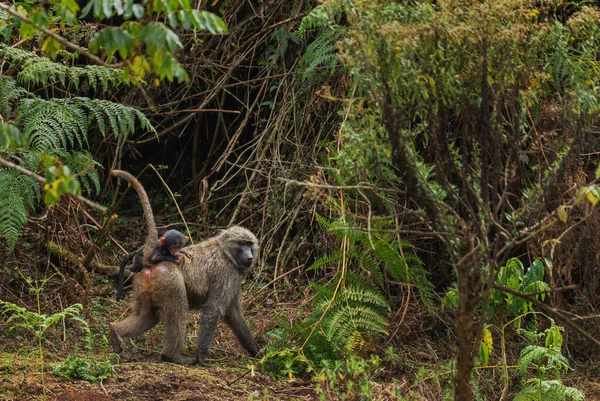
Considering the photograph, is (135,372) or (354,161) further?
(135,372)

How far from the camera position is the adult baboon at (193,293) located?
6871mm

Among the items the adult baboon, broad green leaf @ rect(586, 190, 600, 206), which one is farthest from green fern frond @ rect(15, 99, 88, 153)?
broad green leaf @ rect(586, 190, 600, 206)

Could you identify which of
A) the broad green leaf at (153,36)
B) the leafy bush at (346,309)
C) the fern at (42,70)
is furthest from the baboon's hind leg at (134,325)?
the broad green leaf at (153,36)

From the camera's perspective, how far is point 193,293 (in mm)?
7184

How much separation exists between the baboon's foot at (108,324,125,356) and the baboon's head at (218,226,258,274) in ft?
3.52

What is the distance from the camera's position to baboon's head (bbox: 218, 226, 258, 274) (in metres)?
7.31

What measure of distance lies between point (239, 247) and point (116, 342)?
1.22 meters

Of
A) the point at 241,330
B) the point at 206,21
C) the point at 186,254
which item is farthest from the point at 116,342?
the point at 206,21

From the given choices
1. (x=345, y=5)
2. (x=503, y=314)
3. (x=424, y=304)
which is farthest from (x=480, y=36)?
(x=424, y=304)

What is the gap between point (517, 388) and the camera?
6875mm

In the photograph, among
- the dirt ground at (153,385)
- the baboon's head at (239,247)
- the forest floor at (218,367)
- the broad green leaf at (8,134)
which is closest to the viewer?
the broad green leaf at (8,134)

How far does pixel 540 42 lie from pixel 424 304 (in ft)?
10.8

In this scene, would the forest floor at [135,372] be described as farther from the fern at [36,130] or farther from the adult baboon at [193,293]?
the fern at [36,130]

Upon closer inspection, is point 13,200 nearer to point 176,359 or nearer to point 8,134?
point 176,359
